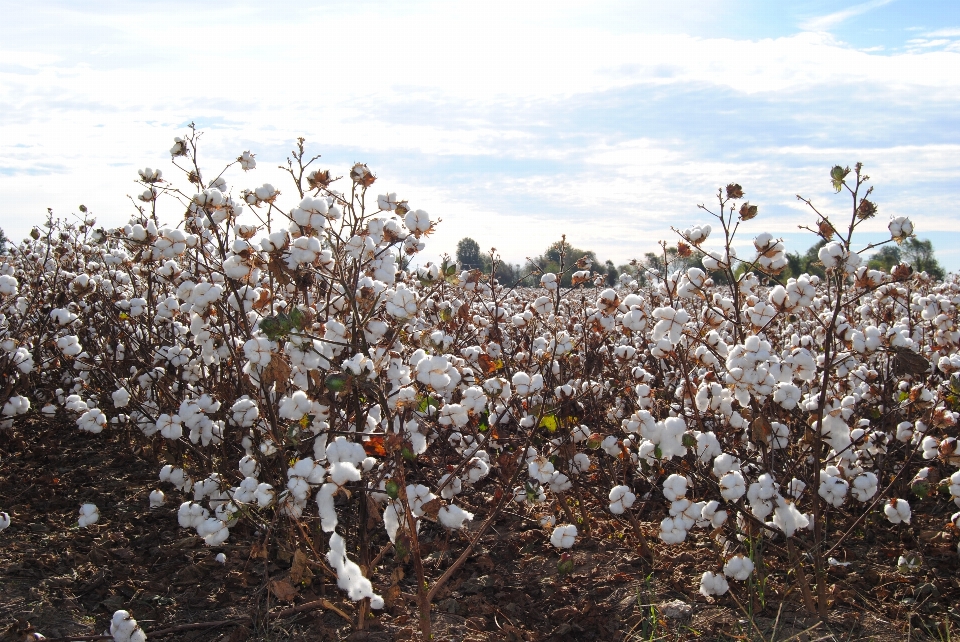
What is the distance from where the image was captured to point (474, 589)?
3510mm

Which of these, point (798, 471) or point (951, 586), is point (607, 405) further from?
point (951, 586)

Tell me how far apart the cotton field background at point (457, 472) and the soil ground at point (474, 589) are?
0.02 m

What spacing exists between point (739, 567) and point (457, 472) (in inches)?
45.1


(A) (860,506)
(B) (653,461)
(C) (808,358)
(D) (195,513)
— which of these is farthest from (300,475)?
(A) (860,506)

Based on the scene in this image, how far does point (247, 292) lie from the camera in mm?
3127

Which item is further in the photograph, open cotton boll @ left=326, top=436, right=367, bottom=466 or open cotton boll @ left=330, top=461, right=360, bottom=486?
open cotton boll @ left=326, top=436, right=367, bottom=466

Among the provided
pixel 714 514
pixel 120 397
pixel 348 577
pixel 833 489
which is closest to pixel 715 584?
pixel 714 514

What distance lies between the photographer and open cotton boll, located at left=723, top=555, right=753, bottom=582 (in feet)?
9.11

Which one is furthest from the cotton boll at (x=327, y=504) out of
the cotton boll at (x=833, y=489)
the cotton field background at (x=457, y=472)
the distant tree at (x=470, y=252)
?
the distant tree at (x=470, y=252)

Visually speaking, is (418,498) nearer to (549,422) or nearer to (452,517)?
(452,517)

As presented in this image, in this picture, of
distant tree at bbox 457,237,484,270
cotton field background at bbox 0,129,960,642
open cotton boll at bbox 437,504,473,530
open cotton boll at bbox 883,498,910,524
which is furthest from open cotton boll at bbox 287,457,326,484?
distant tree at bbox 457,237,484,270

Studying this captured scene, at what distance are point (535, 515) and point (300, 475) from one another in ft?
7.57

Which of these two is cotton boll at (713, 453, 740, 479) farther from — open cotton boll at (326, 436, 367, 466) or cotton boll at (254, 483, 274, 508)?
cotton boll at (254, 483, 274, 508)

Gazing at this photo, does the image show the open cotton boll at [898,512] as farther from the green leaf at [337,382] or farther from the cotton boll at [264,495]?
the cotton boll at [264,495]
